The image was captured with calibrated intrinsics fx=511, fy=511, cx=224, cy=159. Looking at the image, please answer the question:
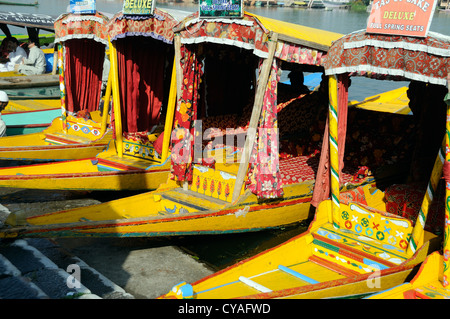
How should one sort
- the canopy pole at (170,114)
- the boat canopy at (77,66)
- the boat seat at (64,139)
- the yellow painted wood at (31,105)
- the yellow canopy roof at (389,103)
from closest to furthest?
the canopy pole at (170,114) < the boat canopy at (77,66) < the boat seat at (64,139) < the yellow canopy roof at (389,103) < the yellow painted wood at (31,105)

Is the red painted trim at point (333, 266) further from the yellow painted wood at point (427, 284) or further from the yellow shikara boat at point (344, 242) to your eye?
the yellow painted wood at point (427, 284)

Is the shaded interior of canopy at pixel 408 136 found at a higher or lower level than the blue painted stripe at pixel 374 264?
higher

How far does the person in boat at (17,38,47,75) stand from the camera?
45.8 feet

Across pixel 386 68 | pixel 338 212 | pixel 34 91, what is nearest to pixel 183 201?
pixel 338 212

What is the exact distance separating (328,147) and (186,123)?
86.1 inches

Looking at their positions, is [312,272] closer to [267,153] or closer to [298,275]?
[298,275]

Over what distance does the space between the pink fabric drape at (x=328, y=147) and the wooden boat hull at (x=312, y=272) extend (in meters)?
0.23

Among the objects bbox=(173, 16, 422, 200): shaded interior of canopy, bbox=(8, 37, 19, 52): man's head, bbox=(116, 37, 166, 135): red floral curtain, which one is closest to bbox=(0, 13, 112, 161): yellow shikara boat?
bbox=(116, 37, 166, 135): red floral curtain

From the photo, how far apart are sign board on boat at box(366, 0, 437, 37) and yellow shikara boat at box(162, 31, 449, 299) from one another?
0.32ft

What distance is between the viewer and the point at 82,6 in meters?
9.38

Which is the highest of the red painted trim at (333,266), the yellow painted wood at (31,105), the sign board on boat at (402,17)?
the sign board on boat at (402,17)

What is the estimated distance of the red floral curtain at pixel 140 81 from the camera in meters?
8.96

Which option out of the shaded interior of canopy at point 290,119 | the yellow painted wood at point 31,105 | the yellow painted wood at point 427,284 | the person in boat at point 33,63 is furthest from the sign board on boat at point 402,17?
the person in boat at point 33,63

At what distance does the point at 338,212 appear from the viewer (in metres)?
6.35
